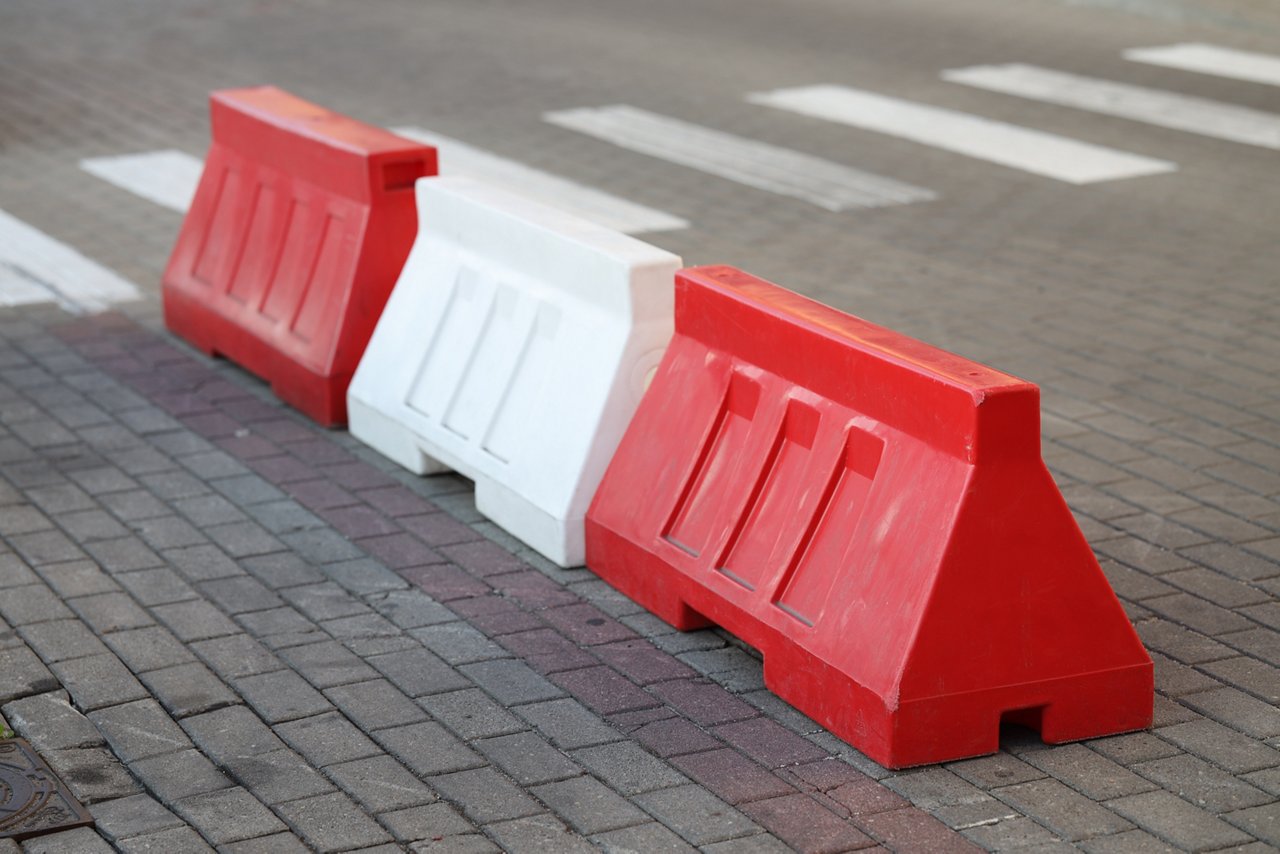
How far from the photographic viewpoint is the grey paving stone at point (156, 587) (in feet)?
19.0

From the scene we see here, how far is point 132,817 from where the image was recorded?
175 inches

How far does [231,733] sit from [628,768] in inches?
43.4

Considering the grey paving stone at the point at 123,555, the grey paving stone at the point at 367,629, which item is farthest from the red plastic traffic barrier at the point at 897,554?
the grey paving stone at the point at 123,555

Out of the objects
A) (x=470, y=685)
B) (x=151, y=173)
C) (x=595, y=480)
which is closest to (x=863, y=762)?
(x=470, y=685)

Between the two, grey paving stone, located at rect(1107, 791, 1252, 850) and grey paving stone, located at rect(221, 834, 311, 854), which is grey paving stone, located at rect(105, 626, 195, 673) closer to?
grey paving stone, located at rect(221, 834, 311, 854)

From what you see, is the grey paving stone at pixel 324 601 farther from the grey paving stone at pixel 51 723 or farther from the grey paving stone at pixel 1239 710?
the grey paving stone at pixel 1239 710

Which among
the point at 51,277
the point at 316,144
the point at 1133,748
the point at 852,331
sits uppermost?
the point at 852,331

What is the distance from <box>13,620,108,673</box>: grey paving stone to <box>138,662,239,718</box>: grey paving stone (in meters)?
0.28

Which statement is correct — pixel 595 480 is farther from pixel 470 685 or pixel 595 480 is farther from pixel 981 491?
pixel 981 491

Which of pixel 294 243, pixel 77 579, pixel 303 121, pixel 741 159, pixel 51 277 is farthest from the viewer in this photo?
pixel 741 159

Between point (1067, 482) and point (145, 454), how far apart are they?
3621 mm

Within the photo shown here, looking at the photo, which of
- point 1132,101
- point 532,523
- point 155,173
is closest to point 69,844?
point 532,523

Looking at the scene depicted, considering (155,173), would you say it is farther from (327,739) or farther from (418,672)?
(327,739)

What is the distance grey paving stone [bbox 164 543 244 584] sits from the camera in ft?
19.6
